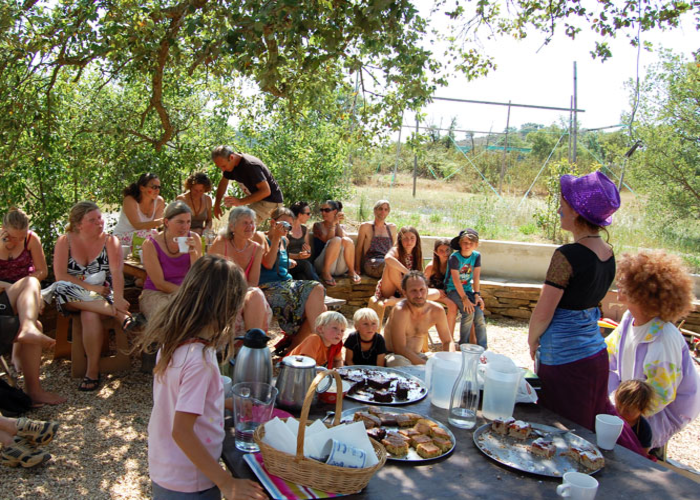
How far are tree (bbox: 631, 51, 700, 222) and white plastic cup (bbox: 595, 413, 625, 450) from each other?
A: 30.3 feet

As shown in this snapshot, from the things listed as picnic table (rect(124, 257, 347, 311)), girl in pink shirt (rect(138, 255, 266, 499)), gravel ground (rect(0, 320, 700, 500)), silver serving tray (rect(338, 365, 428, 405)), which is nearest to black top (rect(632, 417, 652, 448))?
silver serving tray (rect(338, 365, 428, 405))

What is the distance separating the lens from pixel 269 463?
1625 millimetres

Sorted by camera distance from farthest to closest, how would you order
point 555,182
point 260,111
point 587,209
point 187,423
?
point 555,182 → point 260,111 → point 587,209 → point 187,423

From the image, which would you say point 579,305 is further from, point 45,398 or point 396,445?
point 45,398

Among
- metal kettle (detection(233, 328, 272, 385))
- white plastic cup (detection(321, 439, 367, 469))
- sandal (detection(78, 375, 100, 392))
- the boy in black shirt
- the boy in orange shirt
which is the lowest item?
sandal (detection(78, 375, 100, 392))

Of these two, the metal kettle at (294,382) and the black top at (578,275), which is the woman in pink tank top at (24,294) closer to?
the metal kettle at (294,382)

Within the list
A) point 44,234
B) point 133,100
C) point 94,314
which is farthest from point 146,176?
point 133,100

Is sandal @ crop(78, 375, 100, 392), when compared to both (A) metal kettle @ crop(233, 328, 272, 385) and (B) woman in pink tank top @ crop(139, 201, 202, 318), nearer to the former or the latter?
(B) woman in pink tank top @ crop(139, 201, 202, 318)

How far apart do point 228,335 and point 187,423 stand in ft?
0.92

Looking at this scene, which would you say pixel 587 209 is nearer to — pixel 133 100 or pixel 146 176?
pixel 146 176

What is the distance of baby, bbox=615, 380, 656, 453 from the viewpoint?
2.56m

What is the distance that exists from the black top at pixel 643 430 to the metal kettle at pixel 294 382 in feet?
5.26

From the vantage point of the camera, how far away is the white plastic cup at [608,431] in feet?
6.59

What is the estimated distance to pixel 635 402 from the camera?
2553 mm
